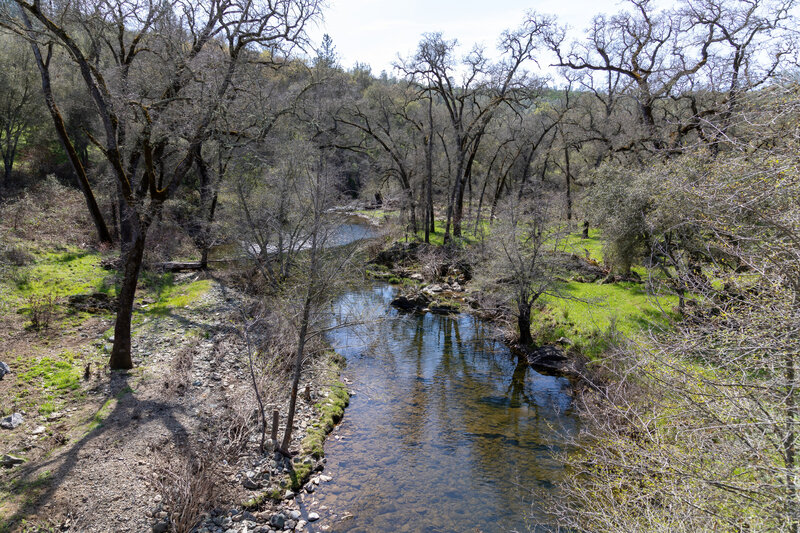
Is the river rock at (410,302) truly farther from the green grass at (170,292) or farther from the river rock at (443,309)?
the green grass at (170,292)

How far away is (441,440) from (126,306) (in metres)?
8.25

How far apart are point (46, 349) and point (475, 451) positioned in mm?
10717

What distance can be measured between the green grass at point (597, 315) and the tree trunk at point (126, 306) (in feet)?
43.2

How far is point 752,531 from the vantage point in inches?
167

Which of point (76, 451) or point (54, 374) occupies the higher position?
point (54, 374)

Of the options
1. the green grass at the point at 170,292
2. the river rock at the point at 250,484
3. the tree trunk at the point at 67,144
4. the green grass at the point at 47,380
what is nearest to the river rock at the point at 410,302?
the green grass at the point at 170,292

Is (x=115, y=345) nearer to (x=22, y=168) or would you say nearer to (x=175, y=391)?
(x=175, y=391)

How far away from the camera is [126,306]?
1016 cm

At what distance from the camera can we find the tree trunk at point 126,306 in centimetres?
1005

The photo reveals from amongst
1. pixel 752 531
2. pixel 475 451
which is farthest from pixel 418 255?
pixel 752 531

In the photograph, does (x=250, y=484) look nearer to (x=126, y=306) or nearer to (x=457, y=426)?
(x=126, y=306)

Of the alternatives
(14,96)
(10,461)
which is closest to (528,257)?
(10,461)

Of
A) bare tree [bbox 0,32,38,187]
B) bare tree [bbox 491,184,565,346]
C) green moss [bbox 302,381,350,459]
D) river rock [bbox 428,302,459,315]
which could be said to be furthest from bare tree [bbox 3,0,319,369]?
bare tree [bbox 0,32,38,187]

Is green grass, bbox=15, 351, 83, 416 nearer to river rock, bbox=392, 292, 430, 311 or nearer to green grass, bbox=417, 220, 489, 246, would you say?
river rock, bbox=392, 292, 430, 311
